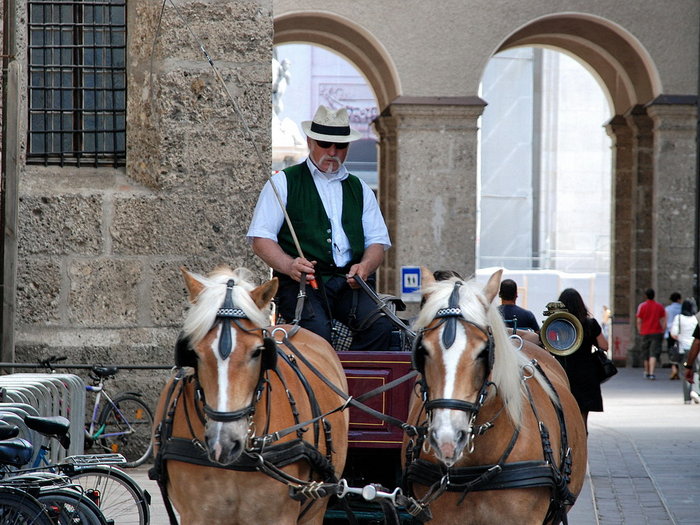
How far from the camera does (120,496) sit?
6.58m

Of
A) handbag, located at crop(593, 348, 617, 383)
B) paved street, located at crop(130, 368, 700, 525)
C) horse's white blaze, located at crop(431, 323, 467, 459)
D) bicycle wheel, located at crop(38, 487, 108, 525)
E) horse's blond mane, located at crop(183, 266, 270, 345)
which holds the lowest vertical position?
paved street, located at crop(130, 368, 700, 525)

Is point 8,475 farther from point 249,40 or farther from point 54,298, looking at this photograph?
point 249,40

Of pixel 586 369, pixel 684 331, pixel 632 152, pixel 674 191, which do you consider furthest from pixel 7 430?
pixel 632 152

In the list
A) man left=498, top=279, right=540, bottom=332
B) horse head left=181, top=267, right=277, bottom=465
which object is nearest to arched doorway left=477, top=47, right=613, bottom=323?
man left=498, top=279, right=540, bottom=332

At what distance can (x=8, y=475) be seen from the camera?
5.55 meters

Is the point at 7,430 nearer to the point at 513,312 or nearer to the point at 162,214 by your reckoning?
the point at 162,214

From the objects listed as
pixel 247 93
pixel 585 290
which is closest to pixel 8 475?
pixel 247 93

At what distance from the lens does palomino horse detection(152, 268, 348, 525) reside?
4.44m

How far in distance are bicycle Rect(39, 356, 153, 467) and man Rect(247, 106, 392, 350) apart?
2758 mm

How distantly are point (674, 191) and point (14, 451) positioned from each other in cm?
1908

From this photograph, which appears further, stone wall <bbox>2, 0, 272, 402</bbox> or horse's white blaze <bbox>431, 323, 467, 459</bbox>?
stone wall <bbox>2, 0, 272, 402</bbox>

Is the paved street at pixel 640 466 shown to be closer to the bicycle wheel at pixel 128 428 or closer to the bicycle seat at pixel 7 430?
the bicycle wheel at pixel 128 428

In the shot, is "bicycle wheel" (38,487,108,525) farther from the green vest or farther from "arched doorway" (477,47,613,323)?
"arched doorway" (477,47,613,323)

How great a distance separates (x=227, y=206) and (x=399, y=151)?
12.8 metres
